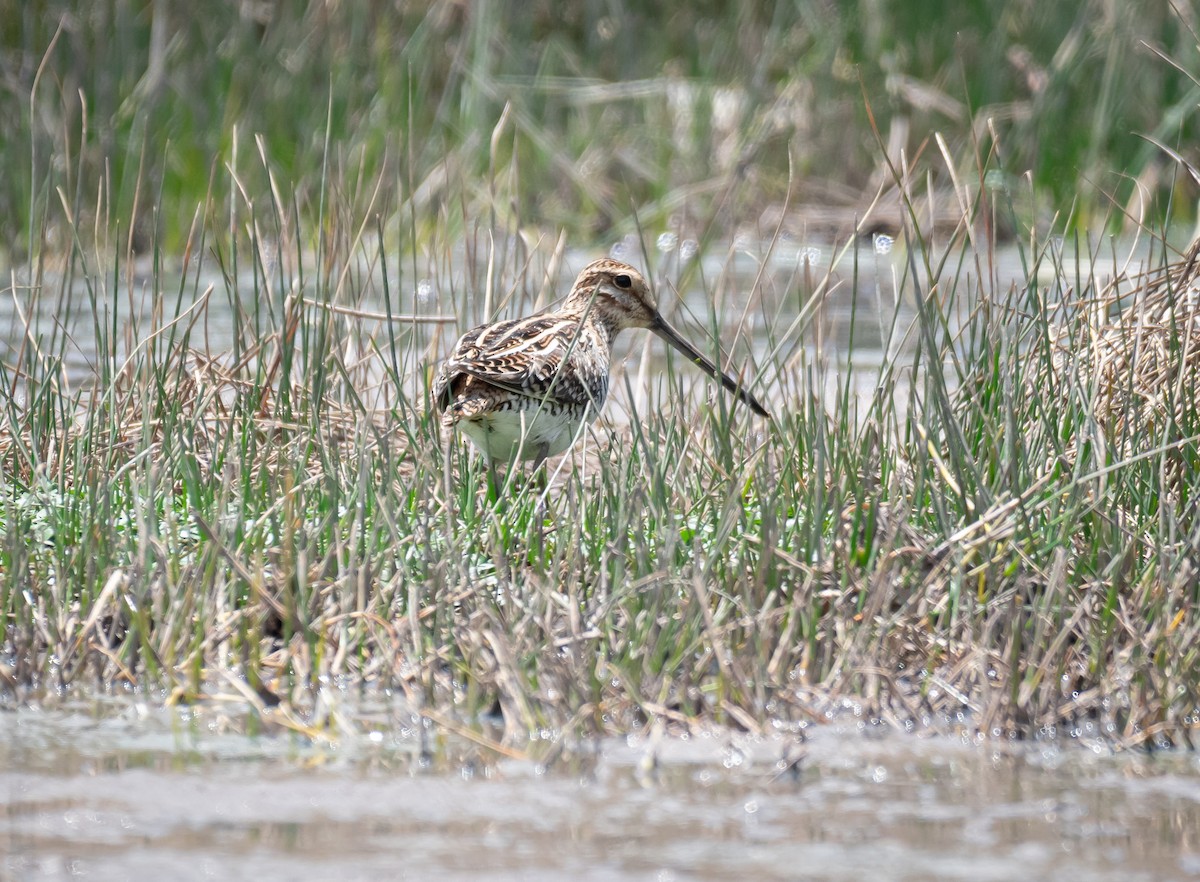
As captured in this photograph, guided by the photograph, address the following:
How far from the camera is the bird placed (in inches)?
179

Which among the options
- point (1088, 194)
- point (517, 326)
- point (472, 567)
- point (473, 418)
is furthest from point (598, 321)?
point (1088, 194)

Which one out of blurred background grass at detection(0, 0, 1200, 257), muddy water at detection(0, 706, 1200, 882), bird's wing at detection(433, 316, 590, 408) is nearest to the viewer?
muddy water at detection(0, 706, 1200, 882)

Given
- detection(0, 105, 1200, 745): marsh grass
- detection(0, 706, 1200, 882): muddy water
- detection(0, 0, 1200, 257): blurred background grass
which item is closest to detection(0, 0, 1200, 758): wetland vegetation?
detection(0, 105, 1200, 745): marsh grass

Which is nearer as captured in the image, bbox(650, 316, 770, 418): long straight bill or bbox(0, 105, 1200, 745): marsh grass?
bbox(0, 105, 1200, 745): marsh grass

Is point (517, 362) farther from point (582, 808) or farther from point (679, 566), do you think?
point (582, 808)

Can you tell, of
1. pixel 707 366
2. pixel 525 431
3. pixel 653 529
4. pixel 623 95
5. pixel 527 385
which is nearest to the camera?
pixel 653 529

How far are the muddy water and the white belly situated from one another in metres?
1.52

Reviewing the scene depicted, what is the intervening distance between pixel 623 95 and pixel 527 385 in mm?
6258

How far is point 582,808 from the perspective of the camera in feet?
9.30

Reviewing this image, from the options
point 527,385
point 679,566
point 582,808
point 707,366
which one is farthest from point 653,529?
point 582,808

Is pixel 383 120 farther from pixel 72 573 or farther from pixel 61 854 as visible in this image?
pixel 61 854

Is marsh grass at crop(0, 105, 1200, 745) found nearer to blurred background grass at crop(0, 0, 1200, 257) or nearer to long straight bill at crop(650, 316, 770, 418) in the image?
long straight bill at crop(650, 316, 770, 418)

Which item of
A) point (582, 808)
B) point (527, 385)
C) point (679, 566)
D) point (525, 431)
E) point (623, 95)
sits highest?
point (623, 95)

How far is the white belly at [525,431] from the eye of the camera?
181 inches
